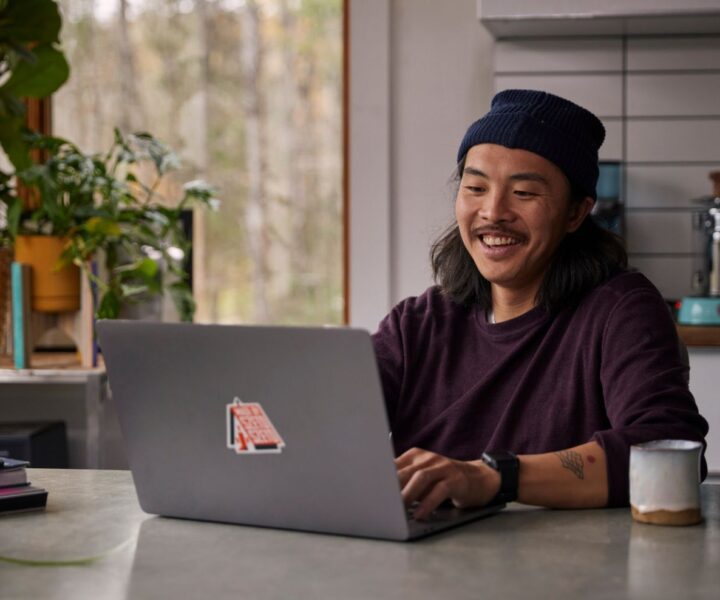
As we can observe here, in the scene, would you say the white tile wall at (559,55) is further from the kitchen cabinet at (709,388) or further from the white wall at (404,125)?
the kitchen cabinet at (709,388)

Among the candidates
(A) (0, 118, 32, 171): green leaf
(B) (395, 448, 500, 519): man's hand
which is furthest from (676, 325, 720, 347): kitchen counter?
(A) (0, 118, 32, 171): green leaf

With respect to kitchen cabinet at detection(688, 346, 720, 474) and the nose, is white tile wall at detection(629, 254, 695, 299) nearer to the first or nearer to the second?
kitchen cabinet at detection(688, 346, 720, 474)

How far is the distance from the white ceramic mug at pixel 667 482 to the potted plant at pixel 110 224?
1962 mm

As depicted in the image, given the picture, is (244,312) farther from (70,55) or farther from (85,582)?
(85,582)

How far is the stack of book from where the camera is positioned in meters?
1.34

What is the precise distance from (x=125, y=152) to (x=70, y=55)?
0.94 metres

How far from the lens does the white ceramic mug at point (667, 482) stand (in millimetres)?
1229

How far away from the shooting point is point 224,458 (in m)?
1.23

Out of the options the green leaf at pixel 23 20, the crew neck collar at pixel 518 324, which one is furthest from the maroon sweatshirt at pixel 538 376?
the green leaf at pixel 23 20

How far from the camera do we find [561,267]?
1.73 metres

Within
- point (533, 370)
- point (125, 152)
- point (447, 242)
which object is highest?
point (125, 152)

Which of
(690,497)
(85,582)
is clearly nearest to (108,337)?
(85,582)

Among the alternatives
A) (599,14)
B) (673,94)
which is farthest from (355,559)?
(673,94)

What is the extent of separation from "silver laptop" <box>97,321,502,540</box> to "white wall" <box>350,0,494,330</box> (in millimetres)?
2123
